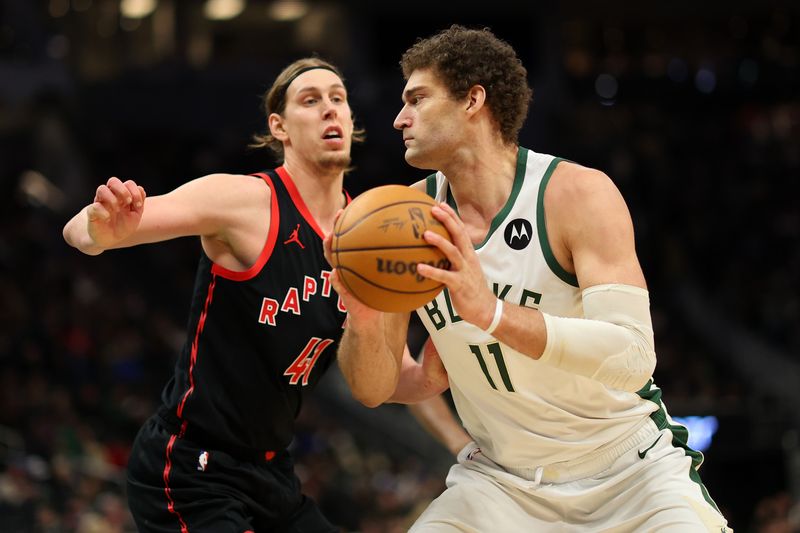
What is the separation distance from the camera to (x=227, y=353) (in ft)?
14.6

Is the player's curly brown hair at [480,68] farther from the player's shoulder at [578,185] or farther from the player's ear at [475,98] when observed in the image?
the player's shoulder at [578,185]

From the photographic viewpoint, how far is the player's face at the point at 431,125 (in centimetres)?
415

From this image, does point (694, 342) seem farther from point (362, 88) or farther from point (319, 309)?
point (319, 309)

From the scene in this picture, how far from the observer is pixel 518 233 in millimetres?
4039

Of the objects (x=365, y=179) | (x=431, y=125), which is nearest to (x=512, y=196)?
(x=431, y=125)

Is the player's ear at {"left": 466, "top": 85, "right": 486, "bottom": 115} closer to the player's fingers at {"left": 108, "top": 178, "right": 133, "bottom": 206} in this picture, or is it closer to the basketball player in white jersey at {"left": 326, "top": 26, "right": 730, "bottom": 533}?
the basketball player in white jersey at {"left": 326, "top": 26, "right": 730, "bottom": 533}

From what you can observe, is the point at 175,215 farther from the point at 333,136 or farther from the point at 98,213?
the point at 333,136

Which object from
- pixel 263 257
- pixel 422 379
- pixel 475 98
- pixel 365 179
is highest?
pixel 475 98

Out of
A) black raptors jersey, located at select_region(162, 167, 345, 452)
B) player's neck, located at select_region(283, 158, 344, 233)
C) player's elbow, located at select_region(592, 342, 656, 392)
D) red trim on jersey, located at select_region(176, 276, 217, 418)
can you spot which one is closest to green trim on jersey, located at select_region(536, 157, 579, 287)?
player's elbow, located at select_region(592, 342, 656, 392)

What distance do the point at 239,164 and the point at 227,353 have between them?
16.2 metres

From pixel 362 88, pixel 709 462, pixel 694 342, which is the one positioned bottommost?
pixel 709 462

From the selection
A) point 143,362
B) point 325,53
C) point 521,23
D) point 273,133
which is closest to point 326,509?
point 143,362

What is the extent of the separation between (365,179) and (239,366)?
16212mm

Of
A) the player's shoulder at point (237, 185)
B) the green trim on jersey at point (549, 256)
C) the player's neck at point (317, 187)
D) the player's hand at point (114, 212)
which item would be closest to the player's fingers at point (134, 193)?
the player's hand at point (114, 212)
